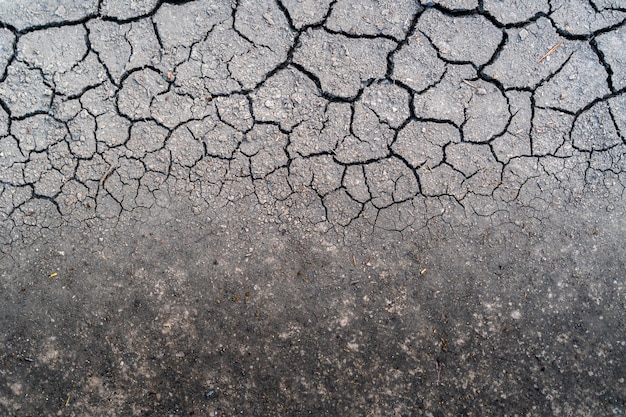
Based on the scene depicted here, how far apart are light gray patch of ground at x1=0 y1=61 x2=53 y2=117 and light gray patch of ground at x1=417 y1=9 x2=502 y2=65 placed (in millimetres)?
2285

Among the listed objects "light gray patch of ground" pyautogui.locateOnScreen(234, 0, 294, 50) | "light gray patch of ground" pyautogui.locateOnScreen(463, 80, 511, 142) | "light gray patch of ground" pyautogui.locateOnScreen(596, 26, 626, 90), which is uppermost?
"light gray patch of ground" pyautogui.locateOnScreen(596, 26, 626, 90)

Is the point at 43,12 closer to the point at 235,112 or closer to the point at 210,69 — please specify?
the point at 210,69

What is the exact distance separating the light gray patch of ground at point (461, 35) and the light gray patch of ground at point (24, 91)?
2.29m

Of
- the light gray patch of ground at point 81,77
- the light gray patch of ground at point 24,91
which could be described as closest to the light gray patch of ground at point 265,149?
the light gray patch of ground at point 81,77

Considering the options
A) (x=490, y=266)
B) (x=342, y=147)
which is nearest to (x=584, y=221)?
(x=490, y=266)

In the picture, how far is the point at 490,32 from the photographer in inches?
117

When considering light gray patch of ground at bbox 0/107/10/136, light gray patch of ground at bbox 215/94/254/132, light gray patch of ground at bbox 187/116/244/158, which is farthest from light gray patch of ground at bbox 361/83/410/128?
light gray patch of ground at bbox 0/107/10/136

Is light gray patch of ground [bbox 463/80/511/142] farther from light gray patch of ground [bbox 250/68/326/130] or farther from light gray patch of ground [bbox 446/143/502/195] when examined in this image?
light gray patch of ground [bbox 250/68/326/130]

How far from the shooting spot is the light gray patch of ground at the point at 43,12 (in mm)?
2910

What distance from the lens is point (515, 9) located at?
117 inches

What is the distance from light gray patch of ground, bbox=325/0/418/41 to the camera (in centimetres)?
296

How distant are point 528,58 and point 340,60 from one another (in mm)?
1144

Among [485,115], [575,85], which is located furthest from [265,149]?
[575,85]

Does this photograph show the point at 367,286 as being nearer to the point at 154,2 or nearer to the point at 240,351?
the point at 240,351
